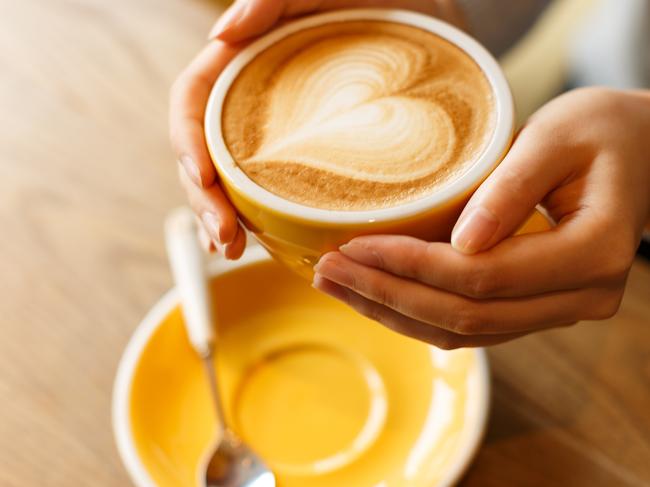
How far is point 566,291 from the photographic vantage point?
513 millimetres

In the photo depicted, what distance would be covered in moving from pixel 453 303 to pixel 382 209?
3.3 inches

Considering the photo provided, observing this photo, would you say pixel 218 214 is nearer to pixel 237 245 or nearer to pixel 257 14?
pixel 237 245

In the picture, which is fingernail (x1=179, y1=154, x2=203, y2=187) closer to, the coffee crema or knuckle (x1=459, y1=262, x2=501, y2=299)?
the coffee crema

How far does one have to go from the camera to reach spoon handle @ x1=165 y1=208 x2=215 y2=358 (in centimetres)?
67

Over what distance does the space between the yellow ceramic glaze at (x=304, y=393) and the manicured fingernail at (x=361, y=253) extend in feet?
0.71

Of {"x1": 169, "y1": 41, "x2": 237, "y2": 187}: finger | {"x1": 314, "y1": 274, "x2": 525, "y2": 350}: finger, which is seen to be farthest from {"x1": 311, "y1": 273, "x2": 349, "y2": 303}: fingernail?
{"x1": 169, "y1": 41, "x2": 237, "y2": 187}: finger

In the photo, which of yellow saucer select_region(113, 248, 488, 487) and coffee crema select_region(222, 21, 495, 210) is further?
yellow saucer select_region(113, 248, 488, 487)

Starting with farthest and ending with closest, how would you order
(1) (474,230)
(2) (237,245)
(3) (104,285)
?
(3) (104,285), (2) (237,245), (1) (474,230)

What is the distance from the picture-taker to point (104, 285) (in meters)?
0.78

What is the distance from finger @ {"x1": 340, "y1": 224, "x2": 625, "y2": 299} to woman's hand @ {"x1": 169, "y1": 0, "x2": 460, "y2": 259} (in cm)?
11

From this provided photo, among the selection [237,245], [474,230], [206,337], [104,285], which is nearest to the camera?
[474,230]

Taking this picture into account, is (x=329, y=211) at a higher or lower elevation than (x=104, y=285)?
higher

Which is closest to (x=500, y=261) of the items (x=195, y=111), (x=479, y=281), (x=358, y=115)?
(x=479, y=281)

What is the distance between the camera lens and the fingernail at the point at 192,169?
51 centimetres
